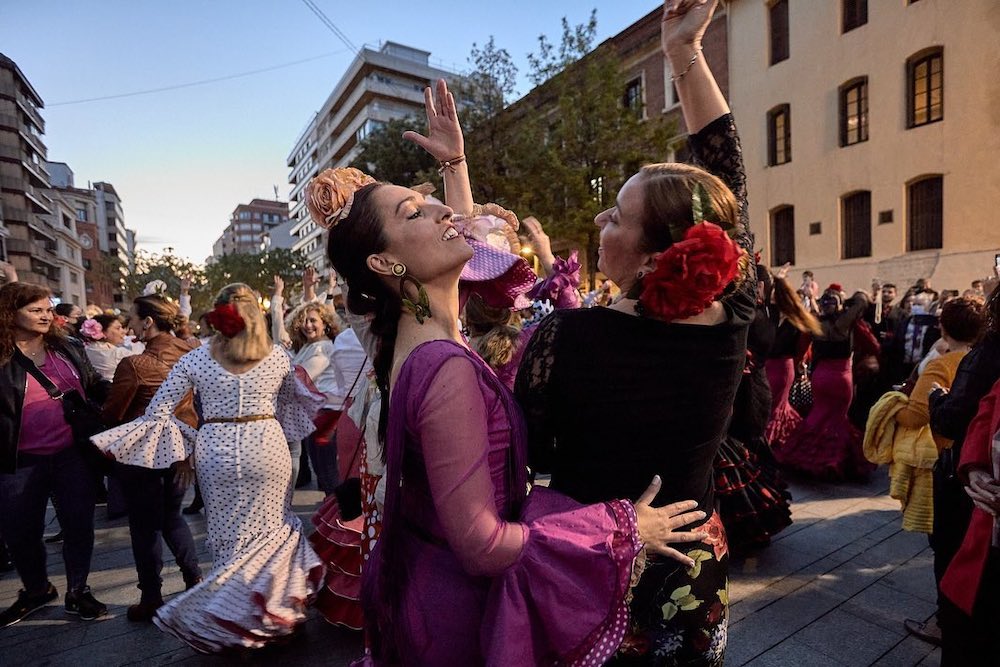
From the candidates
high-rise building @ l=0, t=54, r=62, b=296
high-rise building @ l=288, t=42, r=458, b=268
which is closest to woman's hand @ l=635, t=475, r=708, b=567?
high-rise building @ l=288, t=42, r=458, b=268

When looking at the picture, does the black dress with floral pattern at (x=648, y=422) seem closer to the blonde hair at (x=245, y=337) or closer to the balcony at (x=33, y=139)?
the blonde hair at (x=245, y=337)

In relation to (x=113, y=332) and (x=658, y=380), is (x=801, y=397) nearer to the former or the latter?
(x=658, y=380)

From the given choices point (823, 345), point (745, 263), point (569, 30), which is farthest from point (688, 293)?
point (569, 30)

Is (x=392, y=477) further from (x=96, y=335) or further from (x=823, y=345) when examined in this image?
(x=96, y=335)

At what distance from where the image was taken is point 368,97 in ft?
162

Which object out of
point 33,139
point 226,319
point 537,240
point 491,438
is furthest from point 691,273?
point 33,139

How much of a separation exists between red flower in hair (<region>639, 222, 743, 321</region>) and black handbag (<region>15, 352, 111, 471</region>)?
392cm

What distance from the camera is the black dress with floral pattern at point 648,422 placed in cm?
132

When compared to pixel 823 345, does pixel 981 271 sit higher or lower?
higher

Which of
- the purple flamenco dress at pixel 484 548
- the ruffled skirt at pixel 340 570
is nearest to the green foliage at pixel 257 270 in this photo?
the ruffled skirt at pixel 340 570

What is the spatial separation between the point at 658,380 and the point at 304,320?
206 inches

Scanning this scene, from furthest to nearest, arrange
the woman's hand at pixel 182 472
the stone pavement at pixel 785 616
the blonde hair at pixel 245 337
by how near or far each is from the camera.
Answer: the woman's hand at pixel 182 472 < the blonde hair at pixel 245 337 < the stone pavement at pixel 785 616

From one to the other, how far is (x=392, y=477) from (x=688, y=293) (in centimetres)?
77

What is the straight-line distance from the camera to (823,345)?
229 inches
